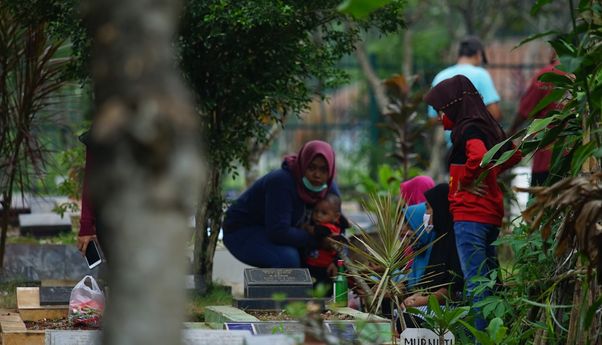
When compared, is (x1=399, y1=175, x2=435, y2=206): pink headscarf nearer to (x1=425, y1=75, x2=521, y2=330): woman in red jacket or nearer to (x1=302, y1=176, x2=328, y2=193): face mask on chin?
(x1=302, y1=176, x2=328, y2=193): face mask on chin

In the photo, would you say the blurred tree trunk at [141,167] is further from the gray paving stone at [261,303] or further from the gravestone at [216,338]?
the gray paving stone at [261,303]

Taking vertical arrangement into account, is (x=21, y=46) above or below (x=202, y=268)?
above

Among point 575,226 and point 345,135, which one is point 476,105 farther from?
point 345,135

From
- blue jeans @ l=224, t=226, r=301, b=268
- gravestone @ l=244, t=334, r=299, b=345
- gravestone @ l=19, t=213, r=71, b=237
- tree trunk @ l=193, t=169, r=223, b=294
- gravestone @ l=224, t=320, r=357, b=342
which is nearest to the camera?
gravestone @ l=244, t=334, r=299, b=345

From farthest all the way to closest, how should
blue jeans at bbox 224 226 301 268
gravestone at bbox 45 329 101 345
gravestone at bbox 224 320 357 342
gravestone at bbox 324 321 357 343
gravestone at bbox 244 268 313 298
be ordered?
blue jeans at bbox 224 226 301 268
gravestone at bbox 244 268 313 298
gravestone at bbox 224 320 357 342
gravestone at bbox 324 321 357 343
gravestone at bbox 45 329 101 345

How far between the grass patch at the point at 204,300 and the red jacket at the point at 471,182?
163 centimetres

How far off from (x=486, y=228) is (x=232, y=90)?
2029 mm

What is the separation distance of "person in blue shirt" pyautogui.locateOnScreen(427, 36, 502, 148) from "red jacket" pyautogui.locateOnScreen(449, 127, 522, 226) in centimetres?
238

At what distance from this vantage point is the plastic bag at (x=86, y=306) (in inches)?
251

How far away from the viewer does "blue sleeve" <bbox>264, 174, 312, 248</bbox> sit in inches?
337

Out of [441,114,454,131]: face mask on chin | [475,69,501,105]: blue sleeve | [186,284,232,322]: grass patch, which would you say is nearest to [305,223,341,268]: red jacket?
[186,284,232,322]: grass patch

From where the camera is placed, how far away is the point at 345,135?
58.5 feet

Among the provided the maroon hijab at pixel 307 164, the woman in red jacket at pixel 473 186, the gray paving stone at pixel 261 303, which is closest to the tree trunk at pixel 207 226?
the maroon hijab at pixel 307 164

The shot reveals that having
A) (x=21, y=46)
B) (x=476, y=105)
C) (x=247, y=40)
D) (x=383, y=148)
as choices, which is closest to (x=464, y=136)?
(x=476, y=105)
